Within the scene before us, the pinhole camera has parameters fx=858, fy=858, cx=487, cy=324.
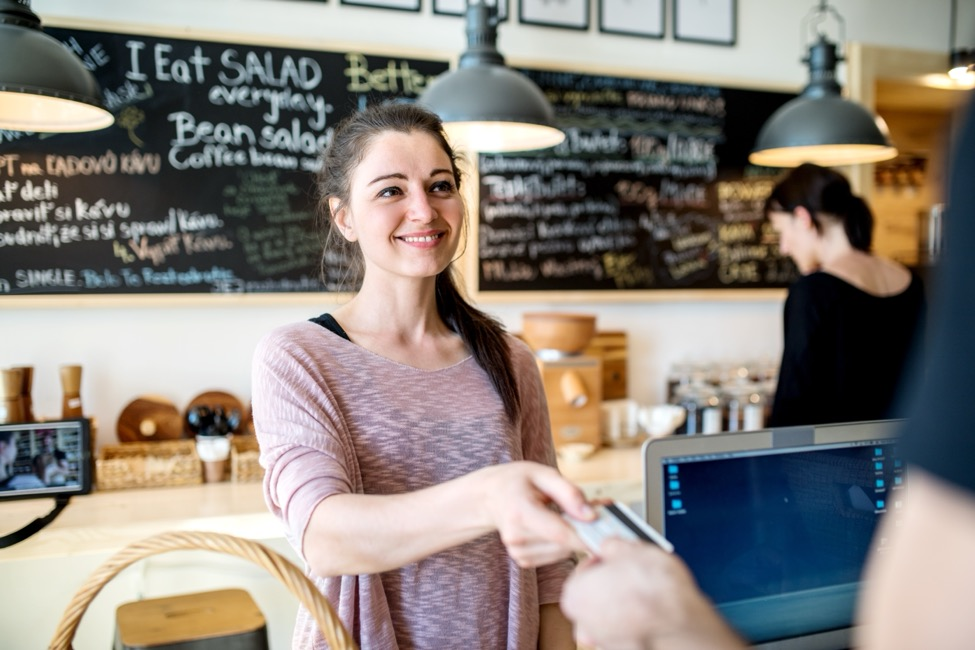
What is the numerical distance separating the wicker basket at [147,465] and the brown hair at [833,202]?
1.81 metres

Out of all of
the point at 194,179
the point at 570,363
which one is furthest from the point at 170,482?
the point at 570,363

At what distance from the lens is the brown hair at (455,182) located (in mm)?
1353

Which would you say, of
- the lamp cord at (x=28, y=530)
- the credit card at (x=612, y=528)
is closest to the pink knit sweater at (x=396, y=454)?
the credit card at (x=612, y=528)

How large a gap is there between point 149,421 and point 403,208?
1520 millimetres

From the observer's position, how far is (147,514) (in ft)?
6.90

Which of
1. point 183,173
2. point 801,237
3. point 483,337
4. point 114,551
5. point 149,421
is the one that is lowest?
point 114,551

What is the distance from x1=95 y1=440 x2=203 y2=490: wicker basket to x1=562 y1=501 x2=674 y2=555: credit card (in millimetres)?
1840

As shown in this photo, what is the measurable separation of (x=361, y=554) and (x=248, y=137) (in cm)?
190

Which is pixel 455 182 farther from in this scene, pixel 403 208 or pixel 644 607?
pixel 644 607

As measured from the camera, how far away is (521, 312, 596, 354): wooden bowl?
2738 millimetres

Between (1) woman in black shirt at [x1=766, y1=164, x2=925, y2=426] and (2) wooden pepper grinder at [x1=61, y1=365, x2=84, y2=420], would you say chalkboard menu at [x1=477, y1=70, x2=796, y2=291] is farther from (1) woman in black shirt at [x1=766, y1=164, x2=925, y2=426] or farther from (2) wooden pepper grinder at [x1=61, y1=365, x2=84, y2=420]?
(2) wooden pepper grinder at [x1=61, y1=365, x2=84, y2=420]

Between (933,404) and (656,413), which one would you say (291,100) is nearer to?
(656,413)

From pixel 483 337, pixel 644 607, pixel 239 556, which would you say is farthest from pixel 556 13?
pixel 644 607

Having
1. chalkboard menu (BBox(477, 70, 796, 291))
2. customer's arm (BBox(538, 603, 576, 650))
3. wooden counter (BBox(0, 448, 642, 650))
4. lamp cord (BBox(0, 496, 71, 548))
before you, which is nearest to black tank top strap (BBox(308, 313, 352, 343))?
customer's arm (BBox(538, 603, 576, 650))
